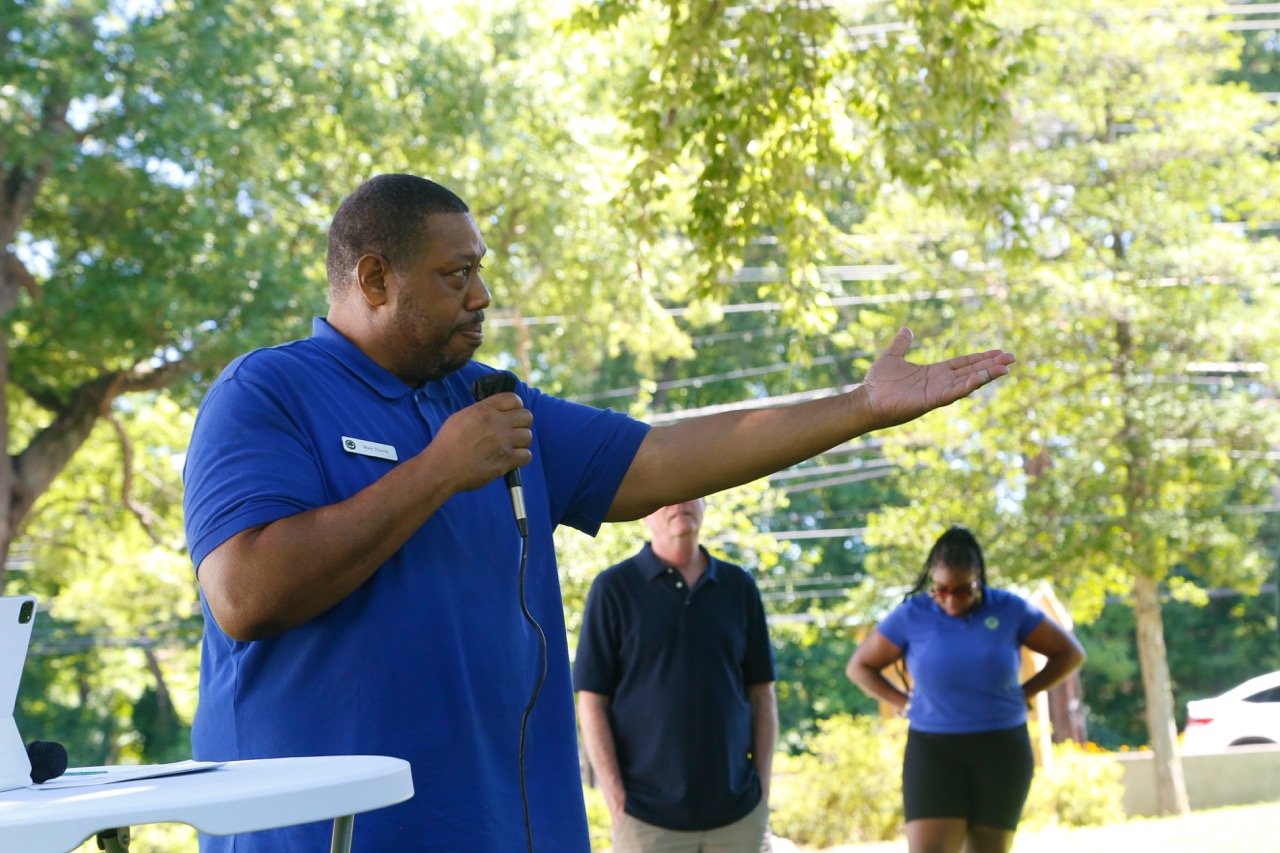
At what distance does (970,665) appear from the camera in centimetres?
632

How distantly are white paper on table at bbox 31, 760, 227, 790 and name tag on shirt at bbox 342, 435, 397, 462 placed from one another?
635mm

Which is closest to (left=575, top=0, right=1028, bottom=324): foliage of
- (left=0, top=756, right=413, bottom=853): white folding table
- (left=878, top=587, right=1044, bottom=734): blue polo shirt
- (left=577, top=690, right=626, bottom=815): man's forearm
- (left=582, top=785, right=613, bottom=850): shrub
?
(left=878, top=587, right=1044, bottom=734): blue polo shirt

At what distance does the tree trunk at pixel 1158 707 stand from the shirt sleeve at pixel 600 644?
13.3 meters

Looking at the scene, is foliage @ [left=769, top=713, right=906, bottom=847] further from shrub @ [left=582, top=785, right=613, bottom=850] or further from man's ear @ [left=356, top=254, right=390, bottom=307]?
man's ear @ [left=356, top=254, right=390, bottom=307]

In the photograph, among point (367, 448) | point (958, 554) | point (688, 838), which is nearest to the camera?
point (367, 448)

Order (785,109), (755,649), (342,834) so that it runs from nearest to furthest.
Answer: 1. (342,834)
2. (755,649)
3. (785,109)

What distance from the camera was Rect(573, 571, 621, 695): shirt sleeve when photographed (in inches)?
211

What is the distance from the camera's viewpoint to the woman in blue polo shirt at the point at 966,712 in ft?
20.5

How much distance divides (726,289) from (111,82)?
863 centimetres

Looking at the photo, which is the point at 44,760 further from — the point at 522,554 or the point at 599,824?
the point at 599,824

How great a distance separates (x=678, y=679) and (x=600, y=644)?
315mm

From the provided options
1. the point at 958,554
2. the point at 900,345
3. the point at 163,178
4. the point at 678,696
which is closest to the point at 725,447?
the point at 900,345

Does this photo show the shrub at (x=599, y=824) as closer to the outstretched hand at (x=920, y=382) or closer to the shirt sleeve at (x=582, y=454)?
the shirt sleeve at (x=582, y=454)

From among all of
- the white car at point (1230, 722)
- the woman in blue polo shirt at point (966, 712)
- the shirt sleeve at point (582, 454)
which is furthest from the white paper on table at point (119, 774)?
the white car at point (1230, 722)
